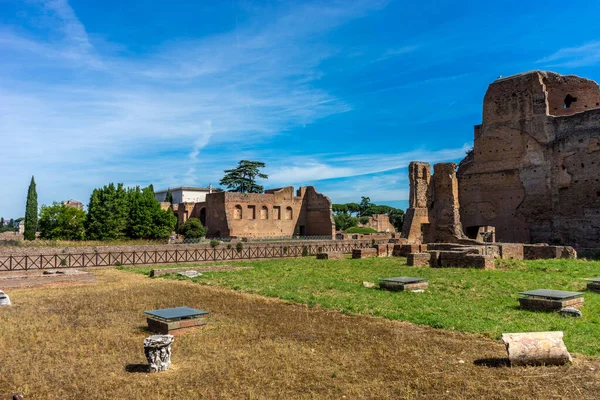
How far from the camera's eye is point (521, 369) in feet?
17.6

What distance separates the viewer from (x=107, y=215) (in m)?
34.0

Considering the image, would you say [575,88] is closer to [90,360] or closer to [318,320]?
[318,320]

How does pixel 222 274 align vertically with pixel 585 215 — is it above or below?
below

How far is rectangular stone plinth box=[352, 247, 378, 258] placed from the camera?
21989mm

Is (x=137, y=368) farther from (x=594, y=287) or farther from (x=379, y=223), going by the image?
(x=379, y=223)

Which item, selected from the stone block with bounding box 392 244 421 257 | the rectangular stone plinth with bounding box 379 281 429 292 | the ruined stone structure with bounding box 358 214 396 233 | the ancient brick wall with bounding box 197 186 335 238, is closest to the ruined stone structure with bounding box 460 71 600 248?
the stone block with bounding box 392 244 421 257

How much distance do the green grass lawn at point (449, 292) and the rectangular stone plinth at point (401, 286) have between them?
26 cm

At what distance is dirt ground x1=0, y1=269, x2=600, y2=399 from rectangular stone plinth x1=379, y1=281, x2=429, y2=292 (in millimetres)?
Answer: 2834

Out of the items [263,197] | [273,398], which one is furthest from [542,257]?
[263,197]

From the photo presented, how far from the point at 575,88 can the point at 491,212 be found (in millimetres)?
9440

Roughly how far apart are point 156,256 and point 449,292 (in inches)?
563

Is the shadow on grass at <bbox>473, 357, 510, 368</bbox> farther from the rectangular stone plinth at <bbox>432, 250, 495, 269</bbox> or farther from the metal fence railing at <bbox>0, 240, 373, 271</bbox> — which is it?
the metal fence railing at <bbox>0, 240, 373, 271</bbox>

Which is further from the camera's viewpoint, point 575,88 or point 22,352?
point 575,88

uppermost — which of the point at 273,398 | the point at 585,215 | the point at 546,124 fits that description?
the point at 546,124
